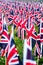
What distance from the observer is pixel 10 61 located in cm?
1077

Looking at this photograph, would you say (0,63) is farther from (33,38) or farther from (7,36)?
(7,36)

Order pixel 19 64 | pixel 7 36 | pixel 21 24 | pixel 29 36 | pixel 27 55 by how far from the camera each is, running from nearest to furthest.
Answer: pixel 27 55 < pixel 19 64 < pixel 7 36 < pixel 29 36 < pixel 21 24

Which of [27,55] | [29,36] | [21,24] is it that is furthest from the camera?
[21,24]

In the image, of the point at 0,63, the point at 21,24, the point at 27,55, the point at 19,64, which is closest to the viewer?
the point at 27,55

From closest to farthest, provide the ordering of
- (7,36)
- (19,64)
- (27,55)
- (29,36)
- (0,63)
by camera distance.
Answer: (27,55), (19,64), (7,36), (29,36), (0,63)

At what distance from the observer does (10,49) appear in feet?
36.3

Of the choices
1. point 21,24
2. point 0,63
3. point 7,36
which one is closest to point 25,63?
point 7,36

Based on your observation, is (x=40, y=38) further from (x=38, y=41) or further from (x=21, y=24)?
(x=21, y=24)

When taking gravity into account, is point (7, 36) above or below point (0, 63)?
→ above

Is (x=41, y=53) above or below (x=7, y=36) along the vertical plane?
below

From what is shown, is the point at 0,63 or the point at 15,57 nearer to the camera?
the point at 15,57

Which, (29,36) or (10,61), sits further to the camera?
(29,36)

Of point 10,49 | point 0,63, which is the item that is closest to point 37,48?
point 0,63

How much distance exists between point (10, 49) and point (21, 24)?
862 cm
